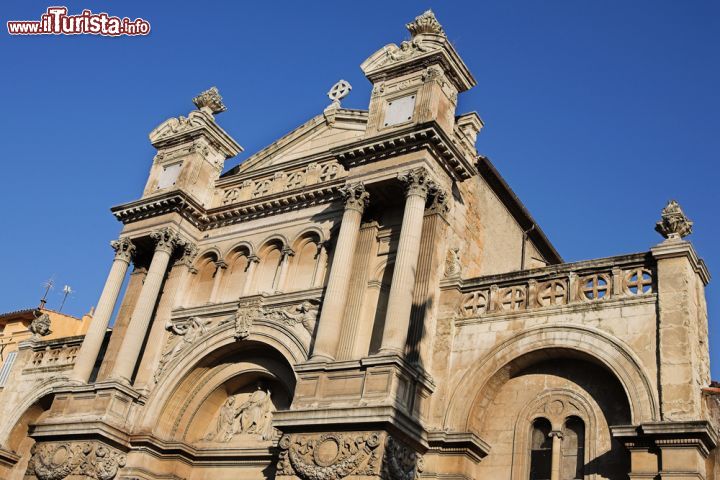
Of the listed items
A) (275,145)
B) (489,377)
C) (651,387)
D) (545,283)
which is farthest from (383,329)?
(275,145)

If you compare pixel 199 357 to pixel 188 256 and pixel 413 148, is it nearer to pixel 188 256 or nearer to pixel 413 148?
pixel 188 256

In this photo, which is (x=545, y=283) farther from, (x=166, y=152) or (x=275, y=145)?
(x=166, y=152)

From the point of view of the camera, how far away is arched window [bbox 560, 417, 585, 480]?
1541cm

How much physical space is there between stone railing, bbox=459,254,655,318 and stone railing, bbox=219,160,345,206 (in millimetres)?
5732

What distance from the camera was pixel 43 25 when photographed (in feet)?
72.5

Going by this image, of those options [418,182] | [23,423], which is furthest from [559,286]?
[23,423]

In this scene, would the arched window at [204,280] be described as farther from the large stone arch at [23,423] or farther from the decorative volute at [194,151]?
the large stone arch at [23,423]

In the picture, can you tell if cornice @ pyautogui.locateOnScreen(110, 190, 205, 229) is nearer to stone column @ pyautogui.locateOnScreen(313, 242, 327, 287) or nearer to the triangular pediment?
the triangular pediment

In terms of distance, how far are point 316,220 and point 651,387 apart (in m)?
A: 9.72

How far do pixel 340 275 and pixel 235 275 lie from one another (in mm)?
5215

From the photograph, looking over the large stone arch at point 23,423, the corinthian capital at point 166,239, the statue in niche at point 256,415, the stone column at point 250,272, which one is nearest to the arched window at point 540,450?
the statue in niche at point 256,415

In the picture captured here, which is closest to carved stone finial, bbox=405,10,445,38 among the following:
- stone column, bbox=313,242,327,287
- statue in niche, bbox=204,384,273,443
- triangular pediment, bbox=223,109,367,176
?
triangular pediment, bbox=223,109,367,176

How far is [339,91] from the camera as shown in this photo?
23844mm

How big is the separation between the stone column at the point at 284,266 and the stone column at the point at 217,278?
2.13m
